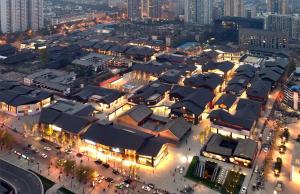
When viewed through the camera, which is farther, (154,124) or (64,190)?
(154,124)

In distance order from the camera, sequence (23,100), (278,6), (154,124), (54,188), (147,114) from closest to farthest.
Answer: (54,188)
(154,124)
(147,114)
(23,100)
(278,6)

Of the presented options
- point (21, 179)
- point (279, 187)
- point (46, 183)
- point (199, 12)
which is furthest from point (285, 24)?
point (21, 179)

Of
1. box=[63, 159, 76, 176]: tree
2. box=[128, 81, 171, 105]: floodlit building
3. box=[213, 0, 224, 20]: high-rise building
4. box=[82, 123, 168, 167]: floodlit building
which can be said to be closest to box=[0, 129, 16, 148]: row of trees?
box=[82, 123, 168, 167]: floodlit building

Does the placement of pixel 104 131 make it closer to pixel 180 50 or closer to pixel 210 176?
pixel 210 176

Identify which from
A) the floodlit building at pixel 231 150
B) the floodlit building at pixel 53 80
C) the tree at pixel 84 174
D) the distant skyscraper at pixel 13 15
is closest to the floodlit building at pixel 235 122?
the floodlit building at pixel 231 150

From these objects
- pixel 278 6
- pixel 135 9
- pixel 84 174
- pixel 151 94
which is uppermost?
pixel 135 9

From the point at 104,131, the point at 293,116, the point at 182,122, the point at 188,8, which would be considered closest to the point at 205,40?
the point at 188,8

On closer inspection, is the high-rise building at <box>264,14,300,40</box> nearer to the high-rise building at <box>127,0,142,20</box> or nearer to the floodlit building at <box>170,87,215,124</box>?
the high-rise building at <box>127,0,142,20</box>

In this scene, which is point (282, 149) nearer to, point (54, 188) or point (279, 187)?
point (279, 187)
